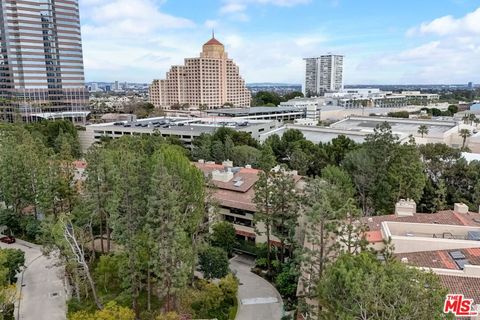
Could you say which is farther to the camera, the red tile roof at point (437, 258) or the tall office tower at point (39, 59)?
the tall office tower at point (39, 59)

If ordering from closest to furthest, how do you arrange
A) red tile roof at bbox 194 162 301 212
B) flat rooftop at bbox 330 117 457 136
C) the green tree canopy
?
the green tree canopy, red tile roof at bbox 194 162 301 212, flat rooftop at bbox 330 117 457 136

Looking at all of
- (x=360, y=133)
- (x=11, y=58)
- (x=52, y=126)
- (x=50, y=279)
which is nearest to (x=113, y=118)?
(x=11, y=58)

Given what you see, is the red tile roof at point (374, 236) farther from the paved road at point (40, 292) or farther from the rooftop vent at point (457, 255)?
the paved road at point (40, 292)

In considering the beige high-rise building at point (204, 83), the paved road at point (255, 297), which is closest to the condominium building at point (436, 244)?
the paved road at point (255, 297)

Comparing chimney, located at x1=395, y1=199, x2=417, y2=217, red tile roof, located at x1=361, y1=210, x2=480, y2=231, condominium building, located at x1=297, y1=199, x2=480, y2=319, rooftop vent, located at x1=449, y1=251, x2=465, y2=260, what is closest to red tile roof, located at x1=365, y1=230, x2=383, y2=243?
condominium building, located at x1=297, y1=199, x2=480, y2=319

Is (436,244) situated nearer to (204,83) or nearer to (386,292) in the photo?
(386,292)

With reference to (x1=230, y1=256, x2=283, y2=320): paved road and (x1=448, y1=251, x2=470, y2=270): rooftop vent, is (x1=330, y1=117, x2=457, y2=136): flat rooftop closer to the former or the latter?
(x1=230, y1=256, x2=283, y2=320): paved road

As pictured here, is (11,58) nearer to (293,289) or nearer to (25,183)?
(25,183)
